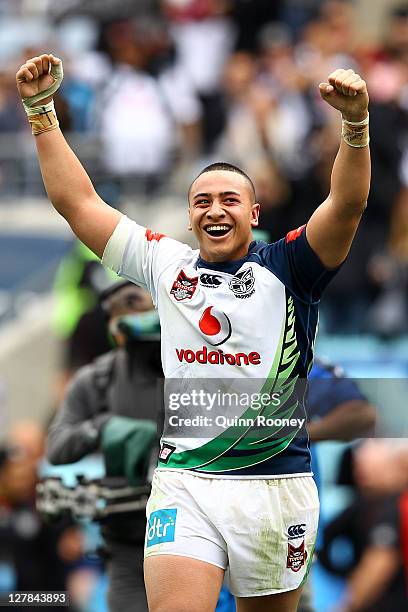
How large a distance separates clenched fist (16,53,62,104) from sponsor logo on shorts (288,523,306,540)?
6.30ft

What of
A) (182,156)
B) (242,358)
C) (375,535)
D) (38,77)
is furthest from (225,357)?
(182,156)

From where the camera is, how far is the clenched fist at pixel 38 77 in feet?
18.2

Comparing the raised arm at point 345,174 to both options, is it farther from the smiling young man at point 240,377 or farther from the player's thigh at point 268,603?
the player's thigh at point 268,603

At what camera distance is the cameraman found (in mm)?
6844

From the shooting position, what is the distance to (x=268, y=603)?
5.35 meters

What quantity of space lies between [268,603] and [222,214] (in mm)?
1471

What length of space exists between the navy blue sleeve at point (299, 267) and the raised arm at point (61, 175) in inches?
26.2

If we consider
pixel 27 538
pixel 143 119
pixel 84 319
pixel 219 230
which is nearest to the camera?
pixel 219 230

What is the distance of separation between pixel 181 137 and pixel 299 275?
9.06 metres

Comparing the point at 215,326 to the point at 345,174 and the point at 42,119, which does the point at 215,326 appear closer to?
the point at 345,174

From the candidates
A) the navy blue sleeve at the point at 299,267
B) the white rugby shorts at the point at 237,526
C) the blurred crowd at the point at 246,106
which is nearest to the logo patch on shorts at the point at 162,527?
the white rugby shorts at the point at 237,526
